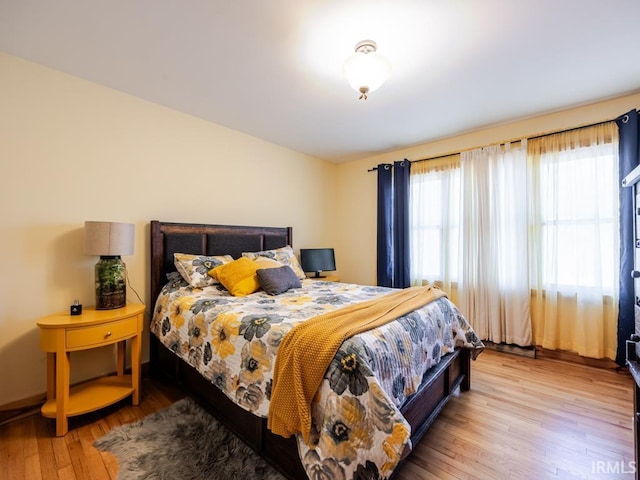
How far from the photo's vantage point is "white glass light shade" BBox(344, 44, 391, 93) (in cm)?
169

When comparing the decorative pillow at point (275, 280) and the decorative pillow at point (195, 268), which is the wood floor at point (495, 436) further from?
the decorative pillow at point (275, 280)

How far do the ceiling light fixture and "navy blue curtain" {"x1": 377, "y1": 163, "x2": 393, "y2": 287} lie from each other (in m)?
2.19

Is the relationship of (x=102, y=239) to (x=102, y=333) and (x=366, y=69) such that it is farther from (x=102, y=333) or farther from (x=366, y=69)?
(x=366, y=69)

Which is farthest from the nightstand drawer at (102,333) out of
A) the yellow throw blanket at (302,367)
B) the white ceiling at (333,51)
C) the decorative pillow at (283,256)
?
the white ceiling at (333,51)

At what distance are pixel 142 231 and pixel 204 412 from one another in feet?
5.32

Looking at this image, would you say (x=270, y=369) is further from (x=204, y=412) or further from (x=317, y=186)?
(x=317, y=186)

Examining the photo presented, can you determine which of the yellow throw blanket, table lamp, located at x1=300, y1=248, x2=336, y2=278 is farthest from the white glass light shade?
table lamp, located at x1=300, y1=248, x2=336, y2=278

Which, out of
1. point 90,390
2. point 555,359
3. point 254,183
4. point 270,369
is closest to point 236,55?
point 254,183

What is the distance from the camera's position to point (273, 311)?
5.83 feet

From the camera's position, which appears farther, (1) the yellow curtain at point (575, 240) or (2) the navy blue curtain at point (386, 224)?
(2) the navy blue curtain at point (386, 224)

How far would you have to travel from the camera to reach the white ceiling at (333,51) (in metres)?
1.53

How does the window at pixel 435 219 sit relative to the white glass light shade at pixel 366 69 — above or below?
below

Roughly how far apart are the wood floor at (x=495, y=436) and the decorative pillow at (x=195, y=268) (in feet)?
2.92

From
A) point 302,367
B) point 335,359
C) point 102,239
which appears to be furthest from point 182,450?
point 102,239
